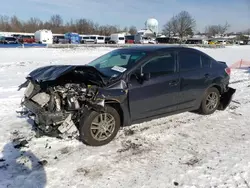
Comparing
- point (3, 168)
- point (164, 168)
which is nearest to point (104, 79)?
point (164, 168)

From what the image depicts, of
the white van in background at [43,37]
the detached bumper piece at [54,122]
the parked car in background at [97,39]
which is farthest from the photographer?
the parked car in background at [97,39]

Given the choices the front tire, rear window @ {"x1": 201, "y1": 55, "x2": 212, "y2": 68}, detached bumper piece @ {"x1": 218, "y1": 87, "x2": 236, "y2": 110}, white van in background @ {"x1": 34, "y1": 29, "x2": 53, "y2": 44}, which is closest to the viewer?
the front tire

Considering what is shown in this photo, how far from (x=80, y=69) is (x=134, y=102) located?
3.68 feet

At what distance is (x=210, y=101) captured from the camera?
19.0 ft

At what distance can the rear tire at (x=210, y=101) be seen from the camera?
5.67 metres

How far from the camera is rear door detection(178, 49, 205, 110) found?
5.04m

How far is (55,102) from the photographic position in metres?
4.01

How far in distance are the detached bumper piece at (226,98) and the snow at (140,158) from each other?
770 millimetres

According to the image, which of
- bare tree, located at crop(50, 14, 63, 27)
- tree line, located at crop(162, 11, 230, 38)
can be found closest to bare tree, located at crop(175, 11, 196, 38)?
tree line, located at crop(162, 11, 230, 38)

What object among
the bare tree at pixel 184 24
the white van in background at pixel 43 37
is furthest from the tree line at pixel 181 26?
the white van in background at pixel 43 37

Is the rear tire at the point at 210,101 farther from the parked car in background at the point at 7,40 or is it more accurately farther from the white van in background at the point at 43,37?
the white van in background at the point at 43,37

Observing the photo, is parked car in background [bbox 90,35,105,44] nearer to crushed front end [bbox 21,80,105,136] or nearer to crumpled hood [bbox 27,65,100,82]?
crumpled hood [bbox 27,65,100,82]

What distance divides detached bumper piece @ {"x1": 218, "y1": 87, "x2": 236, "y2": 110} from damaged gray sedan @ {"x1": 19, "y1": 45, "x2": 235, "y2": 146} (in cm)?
119

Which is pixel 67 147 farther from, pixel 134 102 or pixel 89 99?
pixel 134 102
